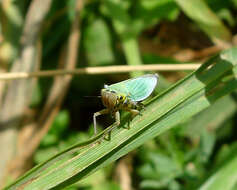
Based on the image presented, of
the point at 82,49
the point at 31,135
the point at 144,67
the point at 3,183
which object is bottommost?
the point at 144,67

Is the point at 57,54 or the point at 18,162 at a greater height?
the point at 57,54

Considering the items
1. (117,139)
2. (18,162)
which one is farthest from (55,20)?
(117,139)

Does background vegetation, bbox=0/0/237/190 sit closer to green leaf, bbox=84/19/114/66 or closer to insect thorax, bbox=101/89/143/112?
green leaf, bbox=84/19/114/66

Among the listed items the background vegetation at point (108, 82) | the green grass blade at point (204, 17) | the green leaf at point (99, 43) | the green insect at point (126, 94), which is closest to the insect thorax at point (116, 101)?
the green insect at point (126, 94)

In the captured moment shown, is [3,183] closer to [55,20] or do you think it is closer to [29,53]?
[29,53]

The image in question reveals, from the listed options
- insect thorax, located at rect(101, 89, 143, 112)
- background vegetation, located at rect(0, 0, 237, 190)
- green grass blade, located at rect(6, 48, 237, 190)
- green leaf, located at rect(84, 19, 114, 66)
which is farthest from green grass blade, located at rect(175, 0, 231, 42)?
insect thorax, located at rect(101, 89, 143, 112)

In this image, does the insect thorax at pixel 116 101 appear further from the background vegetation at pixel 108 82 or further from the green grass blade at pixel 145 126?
the background vegetation at pixel 108 82
